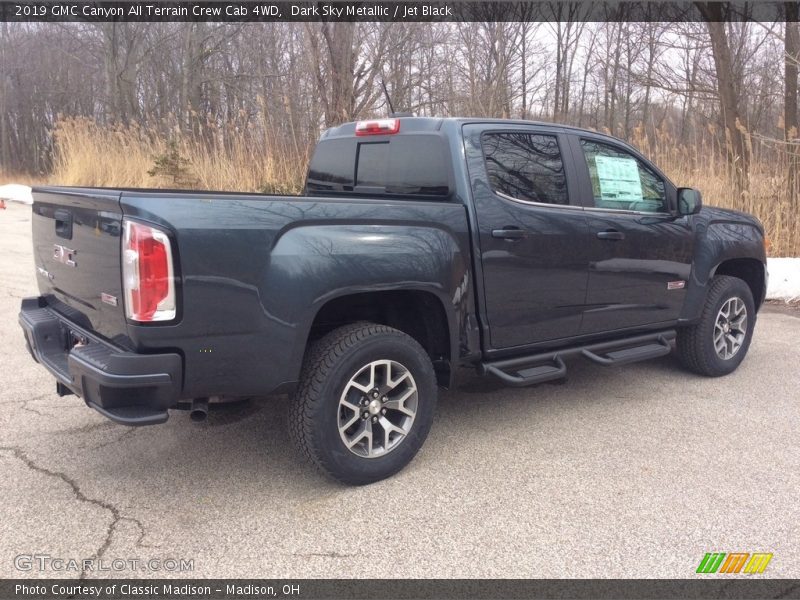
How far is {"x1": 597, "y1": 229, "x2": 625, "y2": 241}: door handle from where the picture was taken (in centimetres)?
440

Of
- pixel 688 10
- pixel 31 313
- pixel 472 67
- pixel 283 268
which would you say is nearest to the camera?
pixel 283 268

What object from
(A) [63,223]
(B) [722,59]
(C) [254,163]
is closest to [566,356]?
(A) [63,223]

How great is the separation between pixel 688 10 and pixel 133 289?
12513 millimetres

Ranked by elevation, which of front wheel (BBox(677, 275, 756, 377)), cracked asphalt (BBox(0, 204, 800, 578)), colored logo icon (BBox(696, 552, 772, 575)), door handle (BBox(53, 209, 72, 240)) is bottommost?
colored logo icon (BBox(696, 552, 772, 575))

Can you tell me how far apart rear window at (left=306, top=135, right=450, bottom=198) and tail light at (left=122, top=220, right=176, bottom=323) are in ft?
5.68

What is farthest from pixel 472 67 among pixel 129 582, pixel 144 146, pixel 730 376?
pixel 129 582

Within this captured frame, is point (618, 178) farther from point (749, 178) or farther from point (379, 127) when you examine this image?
point (749, 178)

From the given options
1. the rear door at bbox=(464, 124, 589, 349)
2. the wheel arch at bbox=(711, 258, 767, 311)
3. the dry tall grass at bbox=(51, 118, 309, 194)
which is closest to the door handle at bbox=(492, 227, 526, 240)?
the rear door at bbox=(464, 124, 589, 349)

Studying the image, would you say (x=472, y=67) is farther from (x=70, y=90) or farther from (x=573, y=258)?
(x=70, y=90)

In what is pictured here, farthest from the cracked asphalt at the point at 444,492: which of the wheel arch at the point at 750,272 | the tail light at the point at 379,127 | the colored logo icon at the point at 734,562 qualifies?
the tail light at the point at 379,127

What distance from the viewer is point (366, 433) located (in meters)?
3.41

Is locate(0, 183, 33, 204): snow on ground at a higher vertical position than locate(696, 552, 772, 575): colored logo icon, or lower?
higher

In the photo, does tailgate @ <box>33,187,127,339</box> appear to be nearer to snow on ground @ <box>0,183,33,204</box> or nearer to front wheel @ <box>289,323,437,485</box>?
front wheel @ <box>289,323,437,485</box>

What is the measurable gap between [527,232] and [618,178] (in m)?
1.17
